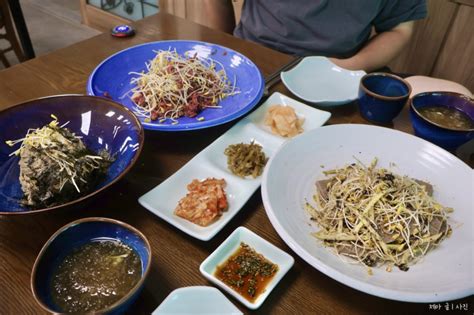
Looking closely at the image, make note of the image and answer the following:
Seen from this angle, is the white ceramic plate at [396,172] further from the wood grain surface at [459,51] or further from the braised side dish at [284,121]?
the wood grain surface at [459,51]

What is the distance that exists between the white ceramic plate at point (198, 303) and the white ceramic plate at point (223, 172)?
0.56ft

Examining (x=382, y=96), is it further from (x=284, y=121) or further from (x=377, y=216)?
(x=377, y=216)

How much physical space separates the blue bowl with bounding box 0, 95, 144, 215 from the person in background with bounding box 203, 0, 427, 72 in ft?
4.18

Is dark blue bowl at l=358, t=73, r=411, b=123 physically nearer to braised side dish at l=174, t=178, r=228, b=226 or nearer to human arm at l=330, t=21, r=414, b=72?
human arm at l=330, t=21, r=414, b=72

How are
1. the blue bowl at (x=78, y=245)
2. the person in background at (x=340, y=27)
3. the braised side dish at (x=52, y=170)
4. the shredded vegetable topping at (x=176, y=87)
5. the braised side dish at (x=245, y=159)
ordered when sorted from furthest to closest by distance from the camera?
the person in background at (x=340, y=27) < the shredded vegetable topping at (x=176, y=87) < the braised side dish at (x=245, y=159) < the braised side dish at (x=52, y=170) < the blue bowl at (x=78, y=245)

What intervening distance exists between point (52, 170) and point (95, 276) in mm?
355

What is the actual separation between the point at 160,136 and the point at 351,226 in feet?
2.60

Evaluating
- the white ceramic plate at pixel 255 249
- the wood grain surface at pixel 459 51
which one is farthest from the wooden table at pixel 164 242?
the wood grain surface at pixel 459 51

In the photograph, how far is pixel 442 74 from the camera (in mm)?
3238

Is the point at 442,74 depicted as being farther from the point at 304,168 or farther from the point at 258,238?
the point at 258,238

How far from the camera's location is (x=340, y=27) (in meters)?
2.07

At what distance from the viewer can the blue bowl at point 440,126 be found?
4.19 feet

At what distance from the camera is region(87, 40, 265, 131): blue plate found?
1.41 metres

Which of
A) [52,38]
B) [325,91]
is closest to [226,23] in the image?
[325,91]
